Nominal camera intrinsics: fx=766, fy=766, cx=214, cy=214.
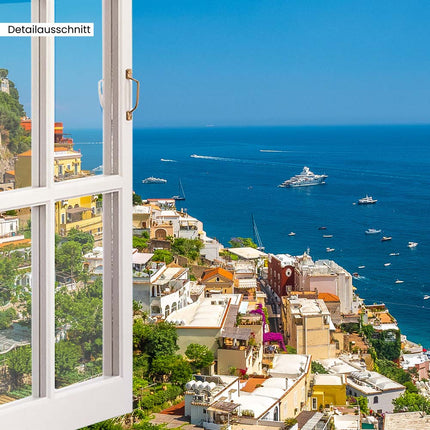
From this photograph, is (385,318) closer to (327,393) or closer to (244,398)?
(327,393)

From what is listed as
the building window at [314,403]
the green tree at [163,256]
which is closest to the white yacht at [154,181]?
the green tree at [163,256]

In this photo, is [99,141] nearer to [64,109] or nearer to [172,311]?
[64,109]

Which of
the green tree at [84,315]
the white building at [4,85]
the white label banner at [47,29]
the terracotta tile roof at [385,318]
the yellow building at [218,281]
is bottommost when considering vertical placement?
the terracotta tile roof at [385,318]

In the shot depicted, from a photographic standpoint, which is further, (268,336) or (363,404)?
(268,336)

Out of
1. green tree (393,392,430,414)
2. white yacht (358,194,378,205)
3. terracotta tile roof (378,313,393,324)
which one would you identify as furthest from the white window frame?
white yacht (358,194,378,205)

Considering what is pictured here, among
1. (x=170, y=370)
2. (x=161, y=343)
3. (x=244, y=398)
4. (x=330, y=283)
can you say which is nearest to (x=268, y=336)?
(x=161, y=343)

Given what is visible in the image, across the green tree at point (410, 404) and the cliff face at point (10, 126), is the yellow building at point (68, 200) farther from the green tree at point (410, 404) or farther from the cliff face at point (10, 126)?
the green tree at point (410, 404)
